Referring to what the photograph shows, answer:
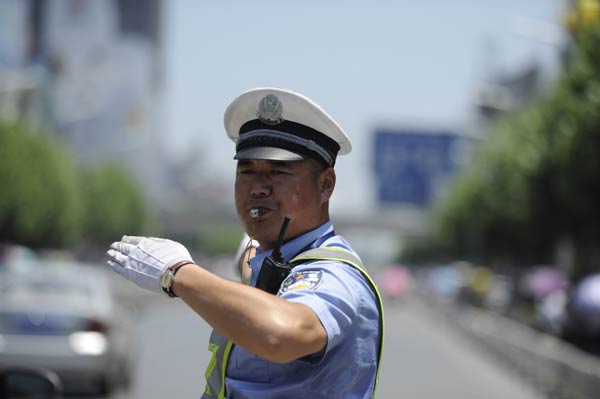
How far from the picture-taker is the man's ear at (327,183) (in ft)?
9.57

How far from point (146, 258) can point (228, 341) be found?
0.97ft

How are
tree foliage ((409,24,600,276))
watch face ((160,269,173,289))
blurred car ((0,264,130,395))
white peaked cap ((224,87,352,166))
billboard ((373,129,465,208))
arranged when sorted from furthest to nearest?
billboard ((373,129,465,208)), tree foliage ((409,24,600,276)), blurred car ((0,264,130,395)), white peaked cap ((224,87,352,166)), watch face ((160,269,173,289))

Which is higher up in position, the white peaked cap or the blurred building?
the white peaked cap

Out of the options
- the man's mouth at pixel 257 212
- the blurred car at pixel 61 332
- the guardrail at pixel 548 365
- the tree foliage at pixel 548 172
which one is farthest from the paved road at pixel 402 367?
the man's mouth at pixel 257 212

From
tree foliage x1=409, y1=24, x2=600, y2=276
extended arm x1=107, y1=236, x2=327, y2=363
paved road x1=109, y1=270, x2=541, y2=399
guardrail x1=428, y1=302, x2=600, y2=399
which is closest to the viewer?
extended arm x1=107, y1=236, x2=327, y2=363

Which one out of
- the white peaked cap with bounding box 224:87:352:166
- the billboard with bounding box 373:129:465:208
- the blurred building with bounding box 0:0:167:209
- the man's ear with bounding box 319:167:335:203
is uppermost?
the white peaked cap with bounding box 224:87:352:166

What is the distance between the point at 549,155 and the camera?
32031 millimetres

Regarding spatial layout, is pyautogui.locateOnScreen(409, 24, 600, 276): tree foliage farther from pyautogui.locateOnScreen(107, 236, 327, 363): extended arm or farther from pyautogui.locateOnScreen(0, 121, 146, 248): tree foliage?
pyautogui.locateOnScreen(0, 121, 146, 248): tree foliage

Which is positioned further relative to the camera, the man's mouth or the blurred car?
the blurred car

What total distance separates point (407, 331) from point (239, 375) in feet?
103

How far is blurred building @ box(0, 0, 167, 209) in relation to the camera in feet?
415

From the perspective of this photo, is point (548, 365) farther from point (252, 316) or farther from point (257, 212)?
point (252, 316)

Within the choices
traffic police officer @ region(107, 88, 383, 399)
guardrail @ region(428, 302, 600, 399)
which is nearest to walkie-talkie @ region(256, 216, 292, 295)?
traffic police officer @ region(107, 88, 383, 399)

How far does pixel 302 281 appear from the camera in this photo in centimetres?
262
